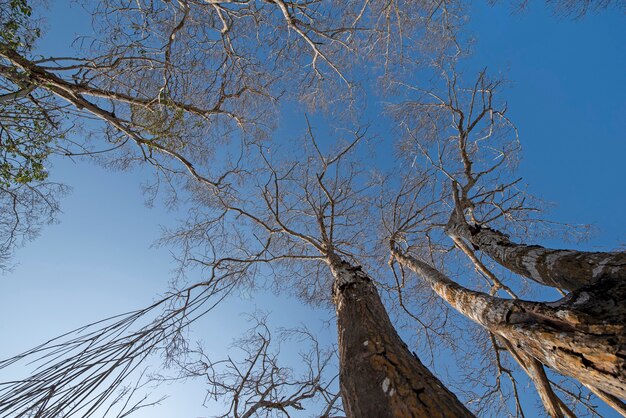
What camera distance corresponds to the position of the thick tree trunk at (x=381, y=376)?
1472mm

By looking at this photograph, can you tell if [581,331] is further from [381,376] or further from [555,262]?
[555,262]

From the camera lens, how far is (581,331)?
1418mm

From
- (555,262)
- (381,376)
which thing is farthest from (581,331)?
(555,262)

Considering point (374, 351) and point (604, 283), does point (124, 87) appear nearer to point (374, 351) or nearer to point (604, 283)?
point (374, 351)

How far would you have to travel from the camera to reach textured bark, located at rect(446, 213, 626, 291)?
6.02ft

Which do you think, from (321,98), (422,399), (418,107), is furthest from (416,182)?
(422,399)

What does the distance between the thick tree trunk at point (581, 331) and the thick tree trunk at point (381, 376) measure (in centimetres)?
57

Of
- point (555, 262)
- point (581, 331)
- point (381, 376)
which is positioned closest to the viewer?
point (581, 331)

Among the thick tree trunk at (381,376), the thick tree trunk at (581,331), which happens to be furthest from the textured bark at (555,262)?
the thick tree trunk at (381,376)

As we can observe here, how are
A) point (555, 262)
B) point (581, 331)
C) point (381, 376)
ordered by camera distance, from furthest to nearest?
point (555, 262)
point (381, 376)
point (581, 331)

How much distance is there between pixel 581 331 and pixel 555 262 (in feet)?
3.91

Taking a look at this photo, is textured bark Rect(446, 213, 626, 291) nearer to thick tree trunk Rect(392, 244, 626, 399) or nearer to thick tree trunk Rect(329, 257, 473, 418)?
thick tree trunk Rect(392, 244, 626, 399)

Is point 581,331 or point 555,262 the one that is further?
point 555,262

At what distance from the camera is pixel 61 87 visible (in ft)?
11.5
